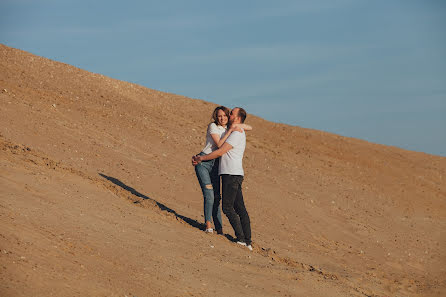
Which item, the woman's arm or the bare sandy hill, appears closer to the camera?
the bare sandy hill

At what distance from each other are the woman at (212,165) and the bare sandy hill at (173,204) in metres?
0.53

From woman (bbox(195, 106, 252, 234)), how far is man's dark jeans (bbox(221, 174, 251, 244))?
28cm

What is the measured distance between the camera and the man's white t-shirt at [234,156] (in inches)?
388

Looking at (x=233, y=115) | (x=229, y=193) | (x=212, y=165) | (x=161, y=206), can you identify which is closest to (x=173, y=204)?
(x=161, y=206)

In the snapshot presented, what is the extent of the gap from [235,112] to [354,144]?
20.1 metres

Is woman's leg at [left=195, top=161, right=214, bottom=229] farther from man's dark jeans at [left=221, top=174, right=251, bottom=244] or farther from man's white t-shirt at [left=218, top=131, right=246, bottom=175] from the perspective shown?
man's white t-shirt at [left=218, top=131, right=246, bottom=175]

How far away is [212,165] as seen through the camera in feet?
34.0

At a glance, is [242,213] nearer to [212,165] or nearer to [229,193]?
[229,193]

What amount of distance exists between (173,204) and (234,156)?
11.7ft

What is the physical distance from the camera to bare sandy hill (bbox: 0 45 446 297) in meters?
7.61

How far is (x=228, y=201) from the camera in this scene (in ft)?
33.0

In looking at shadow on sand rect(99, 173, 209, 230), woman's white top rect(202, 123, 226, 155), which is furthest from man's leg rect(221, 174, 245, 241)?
shadow on sand rect(99, 173, 209, 230)

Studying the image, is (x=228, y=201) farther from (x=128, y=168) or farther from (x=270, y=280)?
(x=128, y=168)

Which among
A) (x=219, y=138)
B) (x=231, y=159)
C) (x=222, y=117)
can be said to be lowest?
(x=231, y=159)
